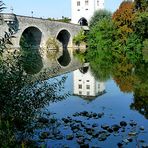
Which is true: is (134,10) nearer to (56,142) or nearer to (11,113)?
(56,142)

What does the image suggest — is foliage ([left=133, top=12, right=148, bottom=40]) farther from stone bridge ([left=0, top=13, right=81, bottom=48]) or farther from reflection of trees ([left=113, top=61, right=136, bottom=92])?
stone bridge ([left=0, top=13, right=81, bottom=48])

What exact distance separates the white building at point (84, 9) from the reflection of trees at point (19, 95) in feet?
209

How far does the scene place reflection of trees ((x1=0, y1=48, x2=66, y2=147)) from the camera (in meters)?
7.22

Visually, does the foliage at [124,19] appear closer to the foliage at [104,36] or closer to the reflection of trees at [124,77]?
the foliage at [104,36]

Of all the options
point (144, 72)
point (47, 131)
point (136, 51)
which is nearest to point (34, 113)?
point (47, 131)

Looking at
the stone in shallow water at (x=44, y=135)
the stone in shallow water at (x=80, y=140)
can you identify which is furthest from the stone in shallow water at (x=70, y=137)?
the stone in shallow water at (x=44, y=135)

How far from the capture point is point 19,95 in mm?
7805

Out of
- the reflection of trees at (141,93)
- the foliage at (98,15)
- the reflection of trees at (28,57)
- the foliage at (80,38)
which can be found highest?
the foliage at (98,15)

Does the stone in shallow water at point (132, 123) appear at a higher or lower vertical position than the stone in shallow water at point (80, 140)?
higher

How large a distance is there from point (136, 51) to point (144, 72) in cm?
1860

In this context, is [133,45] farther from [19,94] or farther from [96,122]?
[19,94]

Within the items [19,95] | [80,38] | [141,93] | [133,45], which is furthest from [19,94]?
[80,38]

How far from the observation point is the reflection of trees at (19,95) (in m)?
7.22

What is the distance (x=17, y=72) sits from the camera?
300 inches
